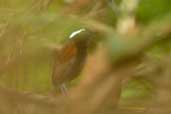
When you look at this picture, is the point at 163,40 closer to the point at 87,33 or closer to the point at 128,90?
the point at 87,33

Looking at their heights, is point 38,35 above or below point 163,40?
above

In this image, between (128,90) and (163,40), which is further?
(128,90)

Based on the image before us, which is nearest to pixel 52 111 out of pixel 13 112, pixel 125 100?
pixel 13 112

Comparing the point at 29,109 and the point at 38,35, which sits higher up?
the point at 38,35

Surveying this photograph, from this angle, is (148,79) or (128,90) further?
(128,90)

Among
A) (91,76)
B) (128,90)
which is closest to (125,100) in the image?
(128,90)

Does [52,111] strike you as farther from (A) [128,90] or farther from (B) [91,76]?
(A) [128,90]

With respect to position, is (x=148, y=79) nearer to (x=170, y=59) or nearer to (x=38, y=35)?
(x=170, y=59)

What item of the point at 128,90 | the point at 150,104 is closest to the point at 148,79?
the point at 150,104
